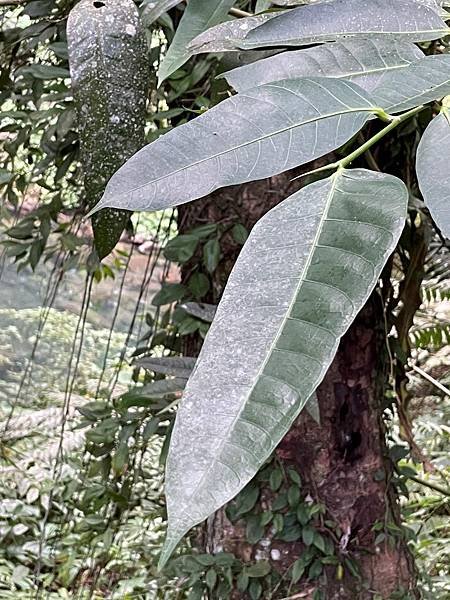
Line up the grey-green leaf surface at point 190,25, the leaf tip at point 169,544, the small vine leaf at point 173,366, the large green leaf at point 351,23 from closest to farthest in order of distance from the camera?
the leaf tip at point 169,544 → the large green leaf at point 351,23 → the grey-green leaf surface at point 190,25 → the small vine leaf at point 173,366

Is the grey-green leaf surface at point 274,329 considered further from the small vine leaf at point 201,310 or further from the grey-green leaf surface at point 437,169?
the small vine leaf at point 201,310

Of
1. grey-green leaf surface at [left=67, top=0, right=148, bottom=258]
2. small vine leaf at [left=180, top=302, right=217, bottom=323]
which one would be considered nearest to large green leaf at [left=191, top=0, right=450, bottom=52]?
grey-green leaf surface at [left=67, top=0, right=148, bottom=258]

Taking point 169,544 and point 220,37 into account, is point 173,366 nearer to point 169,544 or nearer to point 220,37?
point 220,37

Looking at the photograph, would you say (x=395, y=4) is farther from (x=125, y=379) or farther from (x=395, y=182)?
(x=125, y=379)

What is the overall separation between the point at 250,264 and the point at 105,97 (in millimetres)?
231

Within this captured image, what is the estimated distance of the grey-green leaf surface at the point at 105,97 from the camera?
0.46 m

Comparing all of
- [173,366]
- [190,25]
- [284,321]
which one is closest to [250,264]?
[284,321]

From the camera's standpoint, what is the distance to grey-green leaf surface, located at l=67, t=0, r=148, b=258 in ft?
1.51

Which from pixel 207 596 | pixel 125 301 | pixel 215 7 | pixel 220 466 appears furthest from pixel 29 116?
pixel 125 301

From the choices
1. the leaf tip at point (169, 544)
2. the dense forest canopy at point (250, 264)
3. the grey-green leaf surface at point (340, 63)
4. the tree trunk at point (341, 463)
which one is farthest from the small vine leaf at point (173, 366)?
the leaf tip at point (169, 544)

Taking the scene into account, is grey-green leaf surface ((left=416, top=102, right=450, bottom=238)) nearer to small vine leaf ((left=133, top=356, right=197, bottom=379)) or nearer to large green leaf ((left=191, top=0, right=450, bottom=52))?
large green leaf ((left=191, top=0, right=450, bottom=52))

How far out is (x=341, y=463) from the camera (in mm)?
946

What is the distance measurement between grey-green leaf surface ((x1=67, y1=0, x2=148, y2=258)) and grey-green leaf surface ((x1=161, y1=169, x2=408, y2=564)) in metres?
0.19

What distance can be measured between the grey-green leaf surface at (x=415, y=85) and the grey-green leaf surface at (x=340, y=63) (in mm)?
50
